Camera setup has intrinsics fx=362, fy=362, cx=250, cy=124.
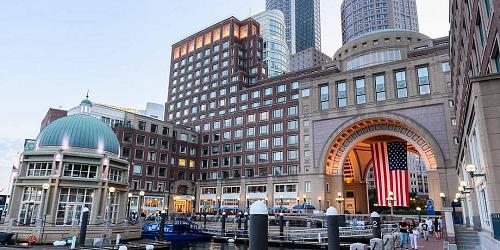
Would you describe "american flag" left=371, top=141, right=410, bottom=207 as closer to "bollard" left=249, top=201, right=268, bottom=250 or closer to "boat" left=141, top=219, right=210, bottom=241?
"boat" left=141, top=219, right=210, bottom=241

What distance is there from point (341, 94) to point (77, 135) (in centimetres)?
4800

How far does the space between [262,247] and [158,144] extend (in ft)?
261

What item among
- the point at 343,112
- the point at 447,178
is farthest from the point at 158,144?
the point at 447,178

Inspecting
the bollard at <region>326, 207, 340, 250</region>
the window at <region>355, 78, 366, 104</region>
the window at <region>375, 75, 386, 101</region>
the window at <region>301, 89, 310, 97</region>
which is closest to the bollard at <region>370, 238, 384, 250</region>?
the bollard at <region>326, 207, 340, 250</region>

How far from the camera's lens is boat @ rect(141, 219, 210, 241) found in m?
47.2

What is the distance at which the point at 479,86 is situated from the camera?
1739cm

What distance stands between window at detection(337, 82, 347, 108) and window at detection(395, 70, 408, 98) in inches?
375

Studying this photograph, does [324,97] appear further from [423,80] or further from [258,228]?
[258,228]

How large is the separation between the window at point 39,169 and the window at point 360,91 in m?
51.6

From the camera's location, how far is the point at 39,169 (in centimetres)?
3841

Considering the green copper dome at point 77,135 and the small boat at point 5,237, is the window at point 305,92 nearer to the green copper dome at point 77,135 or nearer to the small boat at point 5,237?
the green copper dome at point 77,135

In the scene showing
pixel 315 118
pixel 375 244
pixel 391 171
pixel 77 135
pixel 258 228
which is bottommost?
pixel 375 244

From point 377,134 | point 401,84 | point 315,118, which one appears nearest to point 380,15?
point 401,84

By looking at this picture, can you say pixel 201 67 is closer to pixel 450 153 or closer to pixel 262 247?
pixel 450 153
